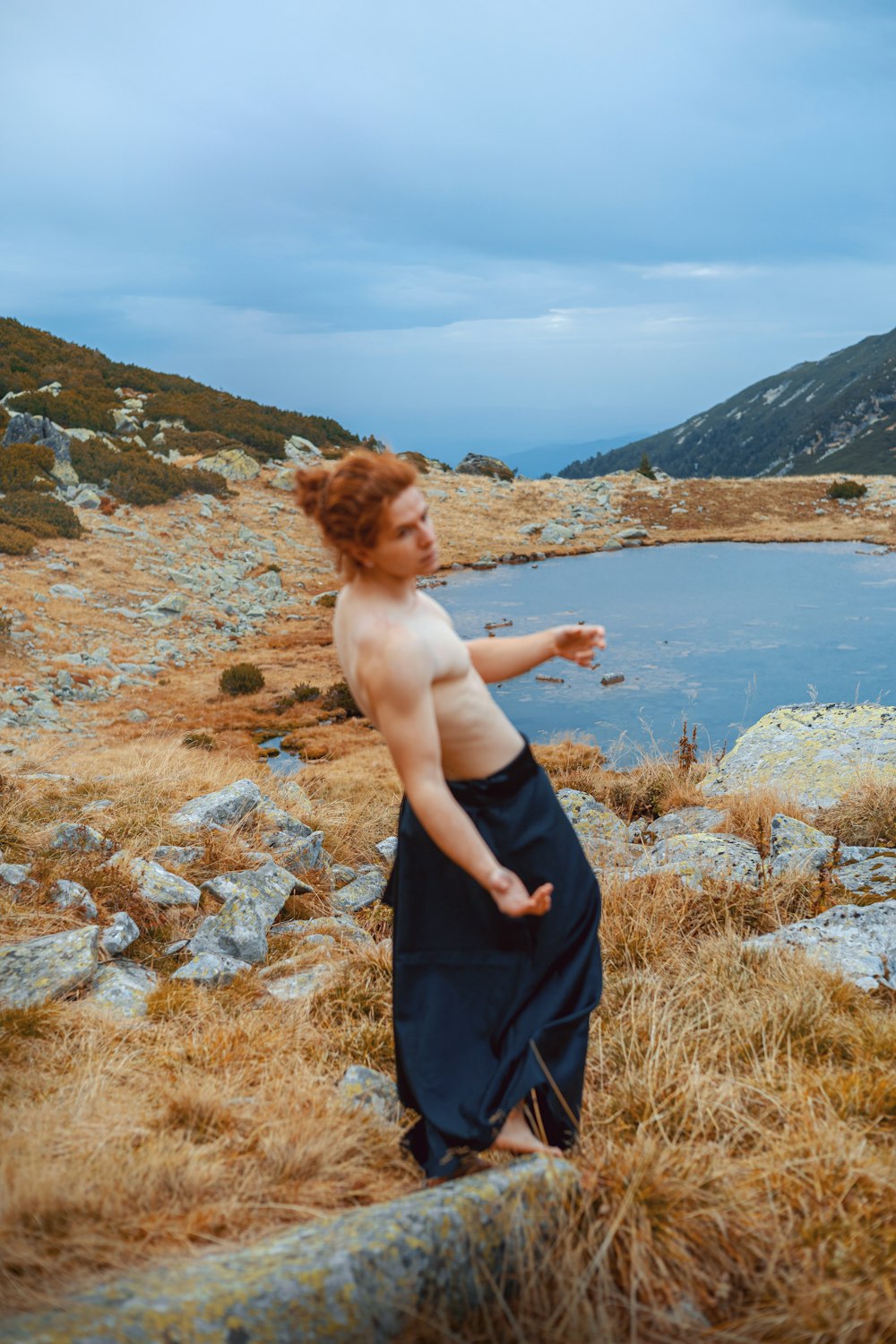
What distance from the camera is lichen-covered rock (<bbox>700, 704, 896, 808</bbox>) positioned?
6738 mm

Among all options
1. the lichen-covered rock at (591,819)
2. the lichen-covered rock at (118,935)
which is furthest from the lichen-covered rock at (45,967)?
the lichen-covered rock at (591,819)

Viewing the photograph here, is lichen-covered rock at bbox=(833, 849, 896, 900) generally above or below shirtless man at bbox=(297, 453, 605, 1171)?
below

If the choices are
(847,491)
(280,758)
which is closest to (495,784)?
(280,758)

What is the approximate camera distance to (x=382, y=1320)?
1.69 m

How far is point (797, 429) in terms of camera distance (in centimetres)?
11669

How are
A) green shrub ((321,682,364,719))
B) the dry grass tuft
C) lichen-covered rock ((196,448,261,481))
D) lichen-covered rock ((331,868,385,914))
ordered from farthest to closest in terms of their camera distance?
1. lichen-covered rock ((196,448,261,481))
2. green shrub ((321,682,364,719))
3. the dry grass tuft
4. lichen-covered rock ((331,868,385,914))

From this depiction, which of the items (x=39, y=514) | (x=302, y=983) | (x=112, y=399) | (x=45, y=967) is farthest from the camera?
(x=112, y=399)

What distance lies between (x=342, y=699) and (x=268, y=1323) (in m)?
13.4

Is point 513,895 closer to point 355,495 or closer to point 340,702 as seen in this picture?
point 355,495

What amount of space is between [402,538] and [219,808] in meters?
4.27

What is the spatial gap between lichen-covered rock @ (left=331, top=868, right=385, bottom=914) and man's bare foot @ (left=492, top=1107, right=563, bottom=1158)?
281 cm

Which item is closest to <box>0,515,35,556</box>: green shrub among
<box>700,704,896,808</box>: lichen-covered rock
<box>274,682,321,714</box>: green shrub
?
<box>274,682,321,714</box>: green shrub

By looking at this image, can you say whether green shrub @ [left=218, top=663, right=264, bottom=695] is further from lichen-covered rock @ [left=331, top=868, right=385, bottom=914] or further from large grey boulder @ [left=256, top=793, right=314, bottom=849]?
lichen-covered rock @ [left=331, top=868, right=385, bottom=914]

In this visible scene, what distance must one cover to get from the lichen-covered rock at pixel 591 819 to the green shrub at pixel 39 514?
1699cm
